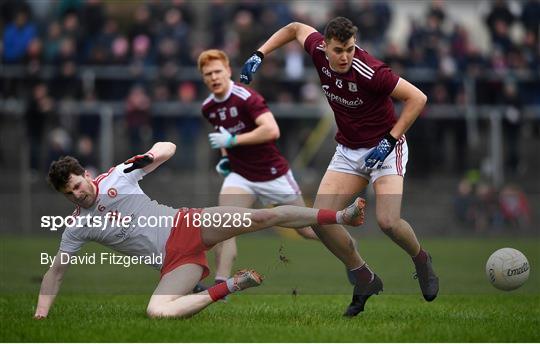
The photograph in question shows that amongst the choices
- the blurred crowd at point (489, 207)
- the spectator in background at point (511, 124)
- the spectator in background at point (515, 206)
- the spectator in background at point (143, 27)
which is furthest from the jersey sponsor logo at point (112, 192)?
the spectator in background at point (511, 124)

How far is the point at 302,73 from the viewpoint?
20531 millimetres

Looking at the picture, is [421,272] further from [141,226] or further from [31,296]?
[31,296]

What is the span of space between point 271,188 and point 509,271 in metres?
2.93

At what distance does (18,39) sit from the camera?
19.9 metres

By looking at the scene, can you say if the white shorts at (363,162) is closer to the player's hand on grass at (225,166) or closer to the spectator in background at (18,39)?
the player's hand on grass at (225,166)

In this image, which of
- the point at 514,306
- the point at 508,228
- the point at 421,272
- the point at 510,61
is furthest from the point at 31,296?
the point at 510,61

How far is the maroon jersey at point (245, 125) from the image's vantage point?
36.4 feet

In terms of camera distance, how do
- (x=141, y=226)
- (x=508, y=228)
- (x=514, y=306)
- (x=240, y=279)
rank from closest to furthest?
(x=240, y=279) < (x=141, y=226) < (x=514, y=306) < (x=508, y=228)

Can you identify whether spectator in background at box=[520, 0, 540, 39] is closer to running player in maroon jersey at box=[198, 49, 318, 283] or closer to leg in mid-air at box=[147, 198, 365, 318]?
running player in maroon jersey at box=[198, 49, 318, 283]

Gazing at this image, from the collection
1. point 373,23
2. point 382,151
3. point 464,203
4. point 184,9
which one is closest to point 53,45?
point 184,9

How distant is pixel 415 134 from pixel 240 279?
40.5 ft

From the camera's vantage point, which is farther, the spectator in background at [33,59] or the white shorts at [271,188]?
the spectator in background at [33,59]

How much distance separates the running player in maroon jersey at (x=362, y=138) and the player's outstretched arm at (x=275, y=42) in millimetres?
12

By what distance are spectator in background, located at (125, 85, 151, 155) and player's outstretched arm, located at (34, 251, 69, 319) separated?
10.5 meters
